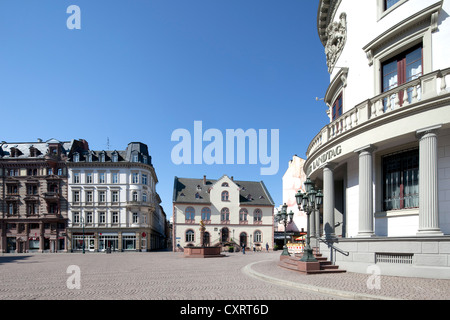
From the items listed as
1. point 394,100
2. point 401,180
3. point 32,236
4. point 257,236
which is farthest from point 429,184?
point 32,236

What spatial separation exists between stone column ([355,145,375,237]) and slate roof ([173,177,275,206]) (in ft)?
146

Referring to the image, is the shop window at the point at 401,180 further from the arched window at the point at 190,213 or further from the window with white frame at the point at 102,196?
the window with white frame at the point at 102,196

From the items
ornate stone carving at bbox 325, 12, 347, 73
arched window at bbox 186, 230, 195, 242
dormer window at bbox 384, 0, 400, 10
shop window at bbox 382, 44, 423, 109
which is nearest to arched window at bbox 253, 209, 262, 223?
arched window at bbox 186, 230, 195, 242

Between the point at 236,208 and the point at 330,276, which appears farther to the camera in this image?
the point at 236,208

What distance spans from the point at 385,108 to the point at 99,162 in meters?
47.6

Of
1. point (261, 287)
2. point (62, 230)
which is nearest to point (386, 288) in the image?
point (261, 287)

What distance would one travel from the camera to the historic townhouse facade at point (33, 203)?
50562 millimetres

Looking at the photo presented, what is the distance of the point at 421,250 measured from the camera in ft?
36.6

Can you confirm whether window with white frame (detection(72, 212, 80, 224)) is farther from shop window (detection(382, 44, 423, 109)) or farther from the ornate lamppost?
shop window (detection(382, 44, 423, 109))

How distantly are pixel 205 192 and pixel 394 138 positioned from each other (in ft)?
157

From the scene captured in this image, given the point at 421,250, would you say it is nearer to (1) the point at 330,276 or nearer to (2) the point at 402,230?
(2) the point at 402,230

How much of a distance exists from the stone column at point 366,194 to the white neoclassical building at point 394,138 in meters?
0.04

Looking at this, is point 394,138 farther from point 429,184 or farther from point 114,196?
point 114,196

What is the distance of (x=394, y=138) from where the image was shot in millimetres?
12320
